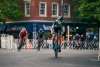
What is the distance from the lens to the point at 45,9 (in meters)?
64.6

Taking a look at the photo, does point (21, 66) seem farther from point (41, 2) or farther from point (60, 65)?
point (41, 2)

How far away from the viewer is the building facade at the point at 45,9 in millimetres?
63528

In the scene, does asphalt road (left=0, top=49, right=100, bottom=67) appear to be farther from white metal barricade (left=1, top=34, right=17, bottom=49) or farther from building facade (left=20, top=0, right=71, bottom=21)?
building facade (left=20, top=0, right=71, bottom=21)

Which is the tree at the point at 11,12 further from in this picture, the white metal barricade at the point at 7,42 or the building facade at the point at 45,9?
the white metal barricade at the point at 7,42

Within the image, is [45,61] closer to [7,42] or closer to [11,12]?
[7,42]

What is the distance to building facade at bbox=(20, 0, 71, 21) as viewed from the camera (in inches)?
2501

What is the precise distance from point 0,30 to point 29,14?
585 centimetres

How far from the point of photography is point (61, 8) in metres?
65.8

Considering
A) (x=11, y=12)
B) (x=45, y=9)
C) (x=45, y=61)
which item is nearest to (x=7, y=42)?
(x=11, y=12)

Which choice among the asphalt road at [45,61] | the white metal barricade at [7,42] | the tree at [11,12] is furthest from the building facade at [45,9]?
the asphalt road at [45,61]

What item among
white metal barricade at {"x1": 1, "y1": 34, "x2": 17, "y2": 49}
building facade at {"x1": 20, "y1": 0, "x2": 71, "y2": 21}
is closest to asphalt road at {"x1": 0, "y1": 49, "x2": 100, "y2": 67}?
white metal barricade at {"x1": 1, "y1": 34, "x2": 17, "y2": 49}

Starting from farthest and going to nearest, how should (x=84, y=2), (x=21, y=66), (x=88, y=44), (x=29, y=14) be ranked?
(x=29, y=14)
(x=88, y=44)
(x=84, y=2)
(x=21, y=66)

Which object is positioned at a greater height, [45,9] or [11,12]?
[45,9]

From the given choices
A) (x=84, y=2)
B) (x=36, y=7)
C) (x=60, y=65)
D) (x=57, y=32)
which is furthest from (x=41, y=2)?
(x=60, y=65)
